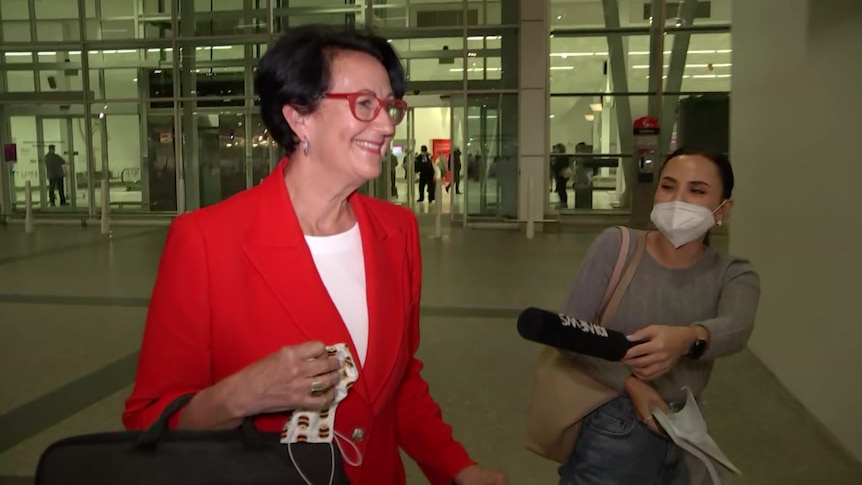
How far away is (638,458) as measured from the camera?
2088mm

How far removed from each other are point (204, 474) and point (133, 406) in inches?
13.1

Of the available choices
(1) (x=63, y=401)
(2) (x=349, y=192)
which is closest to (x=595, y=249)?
(2) (x=349, y=192)

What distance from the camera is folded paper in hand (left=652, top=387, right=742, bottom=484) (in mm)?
1895

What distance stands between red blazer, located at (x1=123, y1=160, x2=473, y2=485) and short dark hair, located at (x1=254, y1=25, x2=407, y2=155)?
140mm

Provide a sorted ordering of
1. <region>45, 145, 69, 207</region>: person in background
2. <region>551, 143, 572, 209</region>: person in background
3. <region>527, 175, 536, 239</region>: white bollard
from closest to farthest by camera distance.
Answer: <region>527, 175, 536, 239</region>: white bollard → <region>551, 143, 572, 209</region>: person in background → <region>45, 145, 69, 207</region>: person in background

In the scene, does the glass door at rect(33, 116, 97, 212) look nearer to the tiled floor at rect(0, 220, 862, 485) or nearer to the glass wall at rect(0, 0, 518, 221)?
the glass wall at rect(0, 0, 518, 221)

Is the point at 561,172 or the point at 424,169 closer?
the point at 561,172

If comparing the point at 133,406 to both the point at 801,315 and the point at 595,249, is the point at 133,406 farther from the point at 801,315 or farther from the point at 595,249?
the point at 801,315

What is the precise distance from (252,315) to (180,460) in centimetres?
37

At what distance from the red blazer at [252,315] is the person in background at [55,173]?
1754 cm

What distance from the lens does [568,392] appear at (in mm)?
2137

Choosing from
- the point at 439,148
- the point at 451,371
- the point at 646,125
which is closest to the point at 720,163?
the point at 451,371

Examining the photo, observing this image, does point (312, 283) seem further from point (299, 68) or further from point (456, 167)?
point (456, 167)

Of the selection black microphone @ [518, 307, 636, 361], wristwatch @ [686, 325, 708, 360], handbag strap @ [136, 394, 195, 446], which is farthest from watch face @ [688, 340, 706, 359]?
handbag strap @ [136, 394, 195, 446]
